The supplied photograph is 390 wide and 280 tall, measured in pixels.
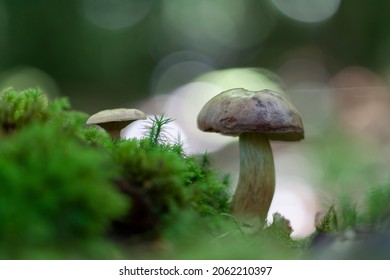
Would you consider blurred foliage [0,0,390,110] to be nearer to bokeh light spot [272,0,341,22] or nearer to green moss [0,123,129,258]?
bokeh light spot [272,0,341,22]

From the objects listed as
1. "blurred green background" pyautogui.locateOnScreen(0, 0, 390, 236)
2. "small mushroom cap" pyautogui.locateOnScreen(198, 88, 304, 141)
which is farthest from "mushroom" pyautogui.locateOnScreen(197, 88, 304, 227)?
"blurred green background" pyautogui.locateOnScreen(0, 0, 390, 236)

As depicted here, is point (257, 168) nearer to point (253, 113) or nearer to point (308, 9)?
point (253, 113)

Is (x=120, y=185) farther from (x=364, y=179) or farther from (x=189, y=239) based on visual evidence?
(x=364, y=179)

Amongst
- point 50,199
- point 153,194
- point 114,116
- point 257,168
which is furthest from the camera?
point 257,168

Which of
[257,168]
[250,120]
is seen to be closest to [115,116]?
[250,120]

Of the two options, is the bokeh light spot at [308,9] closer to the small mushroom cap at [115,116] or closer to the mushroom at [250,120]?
the mushroom at [250,120]

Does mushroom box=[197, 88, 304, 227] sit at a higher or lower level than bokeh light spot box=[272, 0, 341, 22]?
lower
